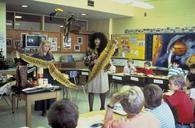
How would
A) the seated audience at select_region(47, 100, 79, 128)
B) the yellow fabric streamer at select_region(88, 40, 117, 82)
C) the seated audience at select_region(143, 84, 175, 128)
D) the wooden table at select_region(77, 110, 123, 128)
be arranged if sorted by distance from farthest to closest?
1. the yellow fabric streamer at select_region(88, 40, 117, 82)
2. the wooden table at select_region(77, 110, 123, 128)
3. the seated audience at select_region(143, 84, 175, 128)
4. the seated audience at select_region(47, 100, 79, 128)

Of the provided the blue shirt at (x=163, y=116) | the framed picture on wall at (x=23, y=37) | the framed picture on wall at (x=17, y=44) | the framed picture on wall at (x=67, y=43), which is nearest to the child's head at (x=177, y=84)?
the blue shirt at (x=163, y=116)

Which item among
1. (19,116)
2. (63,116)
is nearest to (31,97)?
(19,116)

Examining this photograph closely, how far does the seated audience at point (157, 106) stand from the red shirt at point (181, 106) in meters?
0.38

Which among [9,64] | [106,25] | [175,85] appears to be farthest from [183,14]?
[175,85]

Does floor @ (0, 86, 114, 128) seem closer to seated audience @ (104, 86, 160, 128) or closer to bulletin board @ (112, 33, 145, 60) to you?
seated audience @ (104, 86, 160, 128)

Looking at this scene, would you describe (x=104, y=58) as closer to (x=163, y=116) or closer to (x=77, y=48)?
(x=163, y=116)

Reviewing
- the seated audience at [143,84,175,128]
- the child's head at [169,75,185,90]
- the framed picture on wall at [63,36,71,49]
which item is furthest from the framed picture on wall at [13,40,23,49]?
the seated audience at [143,84,175,128]

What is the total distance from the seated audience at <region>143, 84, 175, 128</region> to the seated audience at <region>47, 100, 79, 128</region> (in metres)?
0.81

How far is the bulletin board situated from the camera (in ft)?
29.6

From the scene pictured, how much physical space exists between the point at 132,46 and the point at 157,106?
23.9 ft

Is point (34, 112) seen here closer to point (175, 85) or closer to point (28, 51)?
point (28, 51)

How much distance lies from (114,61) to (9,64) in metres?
4.32

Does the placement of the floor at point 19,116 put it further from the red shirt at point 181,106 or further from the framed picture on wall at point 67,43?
the framed picture on wall at point 67,43

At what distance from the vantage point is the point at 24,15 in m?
8.69
